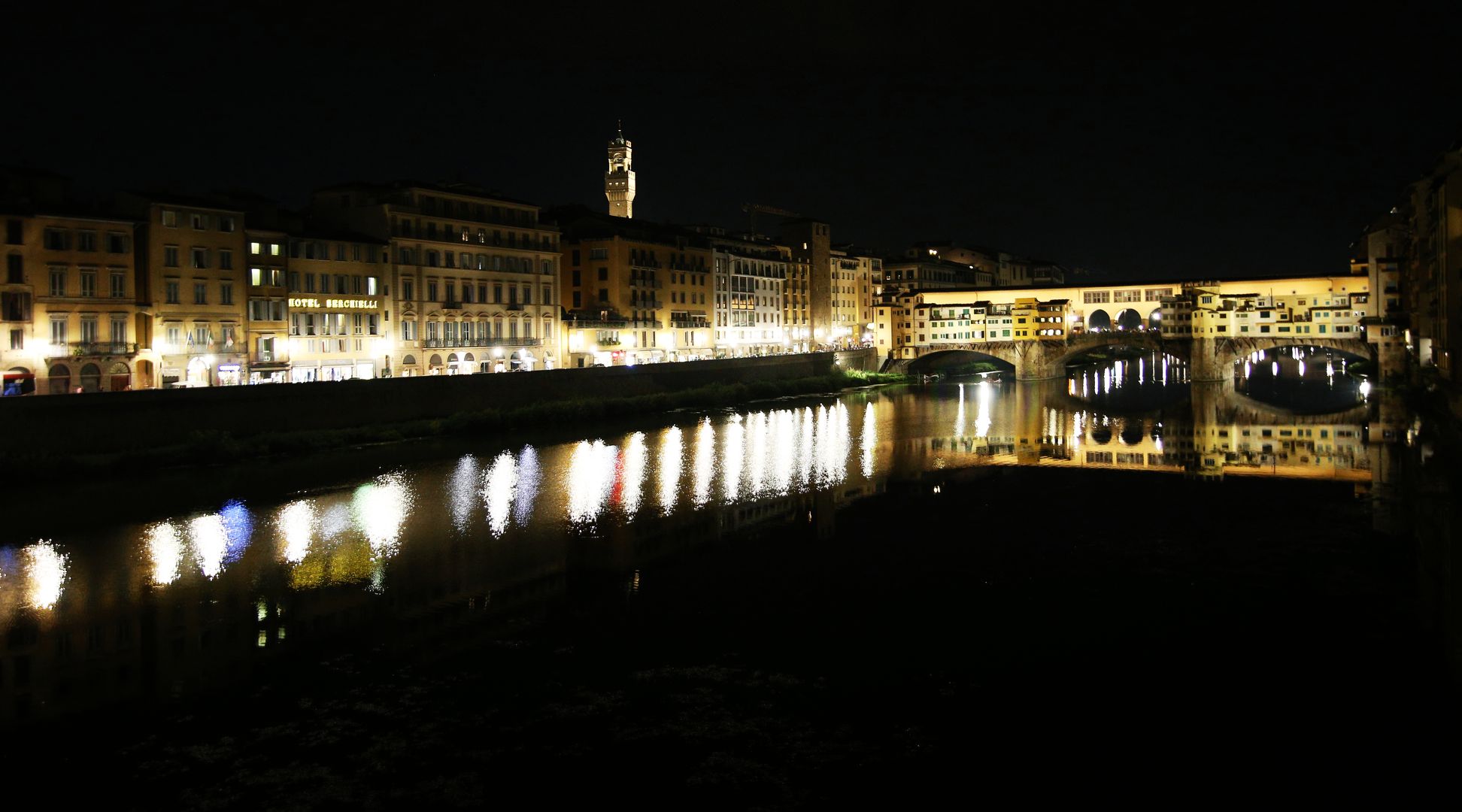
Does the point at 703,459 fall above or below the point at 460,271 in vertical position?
below

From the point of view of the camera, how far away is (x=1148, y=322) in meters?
66.5

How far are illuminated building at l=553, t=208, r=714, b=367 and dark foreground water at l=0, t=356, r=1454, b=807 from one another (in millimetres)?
24875

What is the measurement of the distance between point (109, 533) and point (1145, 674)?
16548 millimetres

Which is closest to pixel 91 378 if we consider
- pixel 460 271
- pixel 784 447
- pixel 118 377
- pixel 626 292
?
pixel 118 377

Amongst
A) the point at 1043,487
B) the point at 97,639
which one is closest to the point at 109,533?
the point at 97,639

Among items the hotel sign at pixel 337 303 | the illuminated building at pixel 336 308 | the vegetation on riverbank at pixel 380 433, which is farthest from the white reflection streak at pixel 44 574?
the hotel sign at pixel 337 303

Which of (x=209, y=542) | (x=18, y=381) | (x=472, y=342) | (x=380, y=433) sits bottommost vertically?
(x=209, y=542)

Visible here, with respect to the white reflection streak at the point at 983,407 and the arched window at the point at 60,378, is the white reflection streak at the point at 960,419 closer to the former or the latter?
the white reflection streak at the point at 983,407

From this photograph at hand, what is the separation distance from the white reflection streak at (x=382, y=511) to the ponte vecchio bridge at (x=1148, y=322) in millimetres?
42889

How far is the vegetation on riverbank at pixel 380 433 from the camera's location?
80.4 feet

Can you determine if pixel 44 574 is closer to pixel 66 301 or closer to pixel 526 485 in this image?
pixel 526 485

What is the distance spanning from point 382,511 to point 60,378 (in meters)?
13.5

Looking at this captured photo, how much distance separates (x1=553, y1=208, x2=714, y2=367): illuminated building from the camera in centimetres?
4941

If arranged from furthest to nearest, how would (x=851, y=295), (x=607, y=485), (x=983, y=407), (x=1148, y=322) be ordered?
1. (x=851, y=295)
2. (x=1148, y=322)
3. (x=983, y=407)
4. (x=607, y=485)
